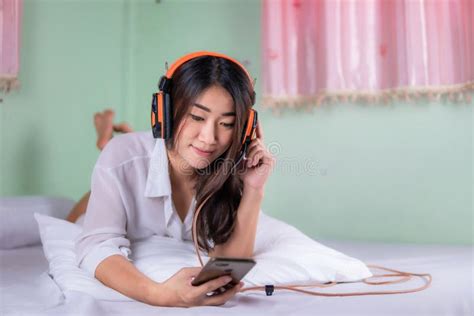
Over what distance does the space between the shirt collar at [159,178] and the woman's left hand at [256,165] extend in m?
0.17

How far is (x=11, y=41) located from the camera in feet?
5.67

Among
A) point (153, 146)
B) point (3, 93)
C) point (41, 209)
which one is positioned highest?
point (3, 93)

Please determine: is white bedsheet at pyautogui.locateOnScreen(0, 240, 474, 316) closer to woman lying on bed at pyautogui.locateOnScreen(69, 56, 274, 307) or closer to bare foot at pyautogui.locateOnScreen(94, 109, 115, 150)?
woman lying on bed at pyautogui.locateOnScreen(69, 56, 274, 307)

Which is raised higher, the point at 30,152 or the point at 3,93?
the point at 3,93

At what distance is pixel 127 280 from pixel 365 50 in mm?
1313

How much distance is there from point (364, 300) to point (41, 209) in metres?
1.14

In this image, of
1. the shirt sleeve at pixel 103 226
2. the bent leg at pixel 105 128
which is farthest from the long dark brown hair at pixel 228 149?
the bent leg at pixel 105 128

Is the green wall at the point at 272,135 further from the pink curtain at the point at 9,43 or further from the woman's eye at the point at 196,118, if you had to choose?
the woman's eye at the point at 196,118

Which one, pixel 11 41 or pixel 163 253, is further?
pixel 11 41

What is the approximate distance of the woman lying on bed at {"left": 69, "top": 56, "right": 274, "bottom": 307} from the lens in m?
0.87

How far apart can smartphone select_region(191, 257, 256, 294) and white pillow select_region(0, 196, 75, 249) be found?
94 cm

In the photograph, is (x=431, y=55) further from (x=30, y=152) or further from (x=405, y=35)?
(x=30, y=152)

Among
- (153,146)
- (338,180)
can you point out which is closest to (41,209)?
(153,146)

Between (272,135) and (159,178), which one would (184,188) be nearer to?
(159,178)
